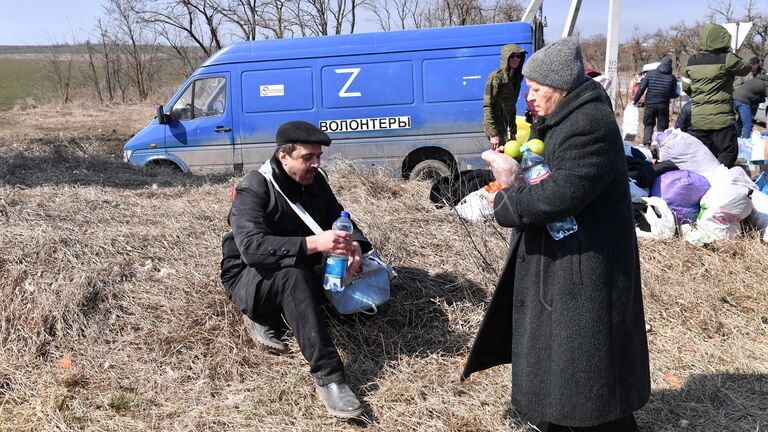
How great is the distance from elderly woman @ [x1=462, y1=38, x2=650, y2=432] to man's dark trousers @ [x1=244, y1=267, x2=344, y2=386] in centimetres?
109

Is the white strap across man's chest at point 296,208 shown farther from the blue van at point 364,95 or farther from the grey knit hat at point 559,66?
the blue van at point 364,95

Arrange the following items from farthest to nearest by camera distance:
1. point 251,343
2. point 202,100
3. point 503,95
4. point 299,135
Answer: point 202,100 → point 503,95 → point 251,343 → point 299,135

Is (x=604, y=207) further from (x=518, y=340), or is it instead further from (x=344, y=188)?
(x=344, y=188)

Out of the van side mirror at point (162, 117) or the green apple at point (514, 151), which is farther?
the van side mirror at point (162, 117)

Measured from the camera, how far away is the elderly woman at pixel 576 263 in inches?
84.4

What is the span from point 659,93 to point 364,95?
5.50 meters

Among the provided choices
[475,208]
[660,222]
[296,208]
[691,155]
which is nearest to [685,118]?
[691,155]

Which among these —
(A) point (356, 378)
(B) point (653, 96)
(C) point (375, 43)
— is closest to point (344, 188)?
(C) point (375, 43)

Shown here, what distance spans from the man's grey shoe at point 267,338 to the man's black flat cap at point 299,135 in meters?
1.05

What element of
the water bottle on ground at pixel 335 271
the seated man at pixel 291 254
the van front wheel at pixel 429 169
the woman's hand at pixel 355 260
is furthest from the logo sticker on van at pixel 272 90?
the water bottle on ground at pixel 335 271

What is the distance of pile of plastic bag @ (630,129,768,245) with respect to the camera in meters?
5.03

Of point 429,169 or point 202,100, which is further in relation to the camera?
point 202,100

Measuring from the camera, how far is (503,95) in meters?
6.93

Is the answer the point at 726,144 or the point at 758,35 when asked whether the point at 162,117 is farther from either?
the point at 758,35
